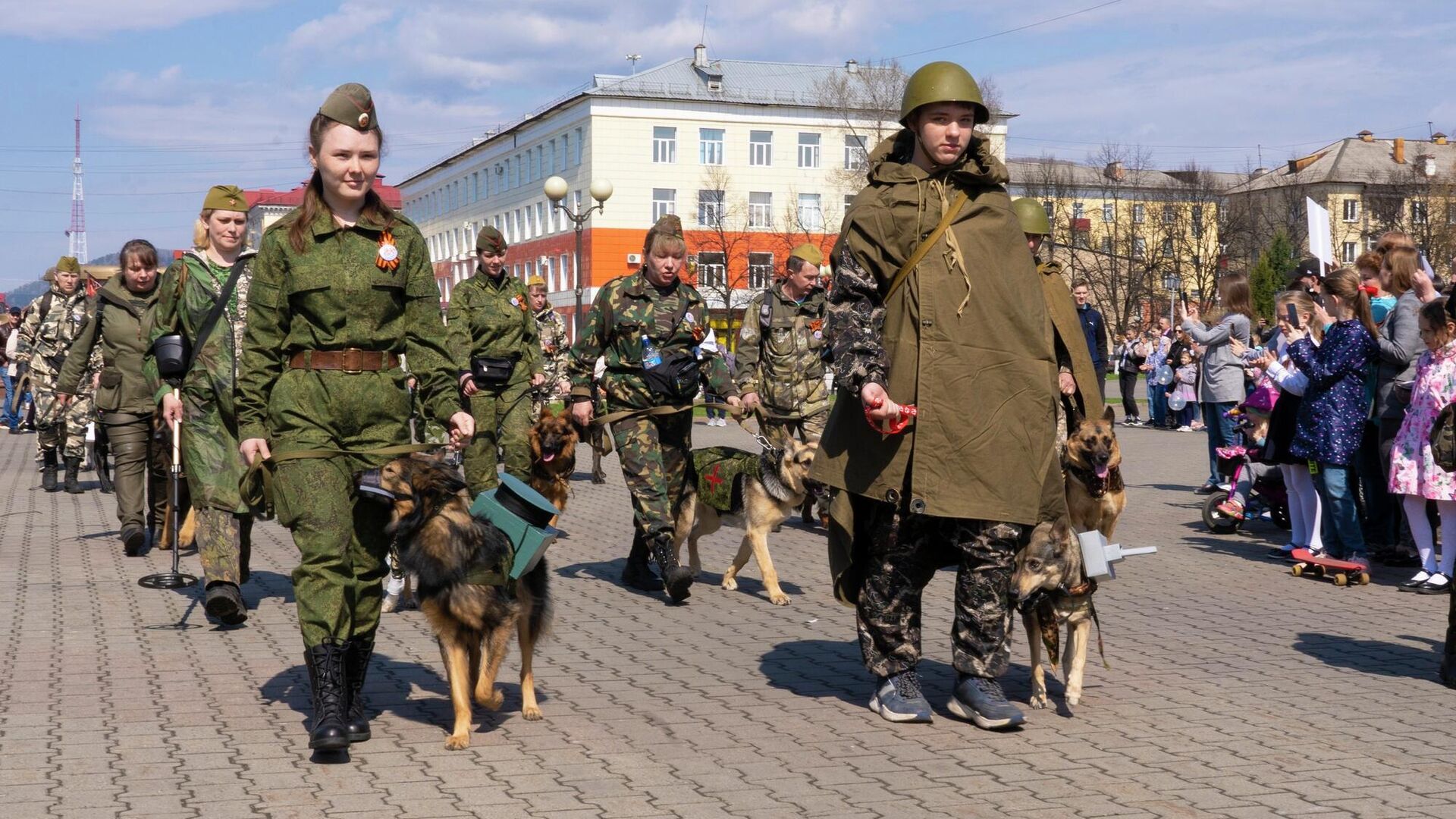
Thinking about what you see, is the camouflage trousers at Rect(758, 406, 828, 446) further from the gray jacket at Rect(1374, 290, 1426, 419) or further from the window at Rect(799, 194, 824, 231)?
the window at Rect(799, 194, 824, 231)

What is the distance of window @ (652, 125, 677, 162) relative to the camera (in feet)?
261

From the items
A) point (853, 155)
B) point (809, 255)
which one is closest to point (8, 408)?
point (809, 255)

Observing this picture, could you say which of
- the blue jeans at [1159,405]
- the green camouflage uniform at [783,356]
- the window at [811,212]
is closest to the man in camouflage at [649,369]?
the green camouflage uniform at [783,356]

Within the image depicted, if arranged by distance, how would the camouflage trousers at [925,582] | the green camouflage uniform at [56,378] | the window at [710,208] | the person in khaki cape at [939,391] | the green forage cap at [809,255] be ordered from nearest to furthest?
the person in khaki cape at [939,391]
the camouflage trousers at [925,582]
the green forage cap at [809,255]
the green camouflage uniform at [56,378]
the window at [710,208]

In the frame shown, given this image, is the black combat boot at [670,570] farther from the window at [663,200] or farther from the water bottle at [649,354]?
the window at [663,200]

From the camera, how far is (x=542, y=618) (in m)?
6.18

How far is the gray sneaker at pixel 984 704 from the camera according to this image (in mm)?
5695

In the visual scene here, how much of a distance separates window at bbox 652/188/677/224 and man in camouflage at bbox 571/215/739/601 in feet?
231

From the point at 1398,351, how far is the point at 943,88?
18.2 ft

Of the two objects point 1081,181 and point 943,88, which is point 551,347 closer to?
point 943,88

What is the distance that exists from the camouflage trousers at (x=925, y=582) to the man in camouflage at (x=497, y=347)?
457 centimetres

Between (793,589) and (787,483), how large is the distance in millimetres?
798

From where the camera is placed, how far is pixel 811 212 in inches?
3223

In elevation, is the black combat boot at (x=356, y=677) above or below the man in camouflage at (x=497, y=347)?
below
